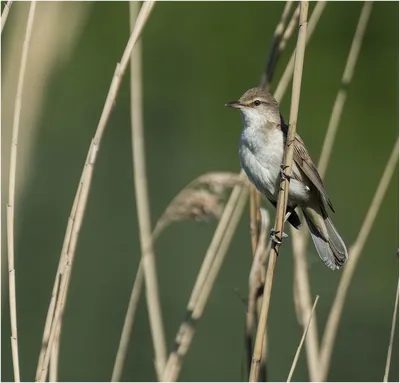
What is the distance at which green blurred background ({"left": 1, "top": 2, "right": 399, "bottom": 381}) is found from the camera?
592 centimetres

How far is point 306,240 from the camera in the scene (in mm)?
3758

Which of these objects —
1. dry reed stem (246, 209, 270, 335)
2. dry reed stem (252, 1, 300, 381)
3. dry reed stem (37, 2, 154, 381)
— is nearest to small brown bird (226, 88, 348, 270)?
dry reed stem (252, 1, 300, 381)

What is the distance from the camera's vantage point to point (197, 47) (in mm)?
9898

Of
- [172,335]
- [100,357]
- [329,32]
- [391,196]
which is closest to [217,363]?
[172,335]

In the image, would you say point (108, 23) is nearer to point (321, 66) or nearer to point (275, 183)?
point (321, 66)

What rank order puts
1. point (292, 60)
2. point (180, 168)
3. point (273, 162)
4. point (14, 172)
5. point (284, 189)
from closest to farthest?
point (14, 172), point (284, 189), point (292, 60), point (273, 162), point (180, 168)

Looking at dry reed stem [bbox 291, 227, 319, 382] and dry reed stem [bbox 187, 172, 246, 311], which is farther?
dry reed stem [bbox 291, 227, 319, 382]

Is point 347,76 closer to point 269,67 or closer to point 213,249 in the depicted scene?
point 269,67

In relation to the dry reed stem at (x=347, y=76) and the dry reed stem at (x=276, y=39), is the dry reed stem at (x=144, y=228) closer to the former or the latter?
the dry reed stem at (x=276, y=39)

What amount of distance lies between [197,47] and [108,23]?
3.09 feet

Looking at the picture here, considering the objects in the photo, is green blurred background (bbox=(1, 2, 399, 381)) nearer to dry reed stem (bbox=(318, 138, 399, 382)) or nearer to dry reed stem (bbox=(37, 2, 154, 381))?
dry reed stem (bbox=(37, 2, 154, 381))

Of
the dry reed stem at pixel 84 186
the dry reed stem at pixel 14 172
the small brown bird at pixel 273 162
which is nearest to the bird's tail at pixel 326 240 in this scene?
the small brown bird at pixel 273 162

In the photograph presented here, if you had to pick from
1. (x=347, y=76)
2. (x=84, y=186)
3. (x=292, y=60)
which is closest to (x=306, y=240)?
(x=347, y=76)

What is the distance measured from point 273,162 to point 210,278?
0.56 meters
